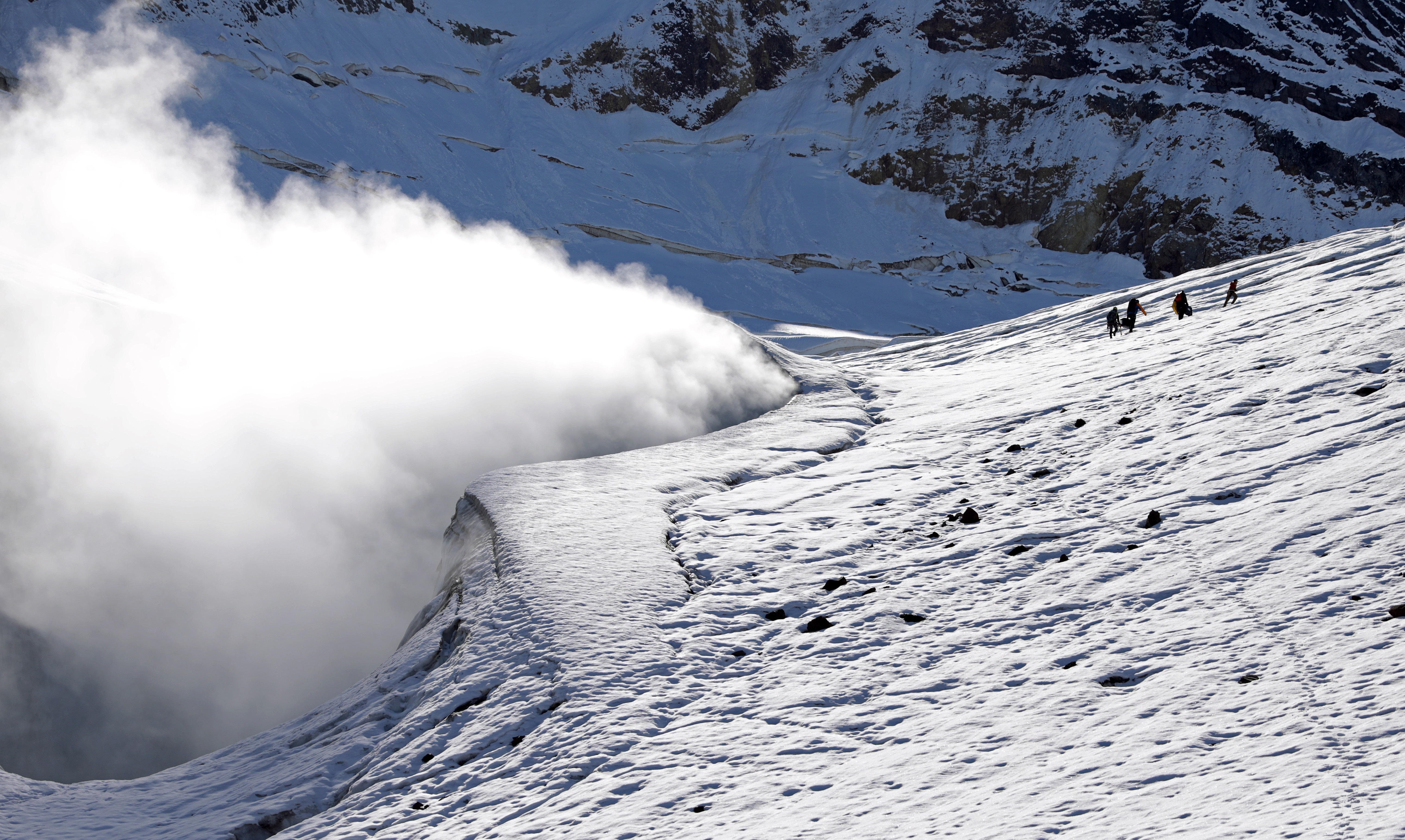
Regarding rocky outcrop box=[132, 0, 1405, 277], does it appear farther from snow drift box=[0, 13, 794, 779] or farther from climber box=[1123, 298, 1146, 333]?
climber box=[1123, 298, 1146, 333]

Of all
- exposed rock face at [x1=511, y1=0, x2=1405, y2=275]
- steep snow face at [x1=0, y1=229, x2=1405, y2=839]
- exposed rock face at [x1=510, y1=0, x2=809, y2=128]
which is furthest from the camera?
exposed rock face at [x1=510, y1=0, x2=809, y2=128]

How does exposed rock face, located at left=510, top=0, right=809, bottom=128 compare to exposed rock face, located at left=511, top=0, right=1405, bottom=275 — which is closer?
exposed rock face, located at left=511, top=0, right=1405, bottom=275

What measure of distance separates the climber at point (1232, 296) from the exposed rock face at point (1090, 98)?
6137cm

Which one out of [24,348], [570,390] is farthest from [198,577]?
[570,390]

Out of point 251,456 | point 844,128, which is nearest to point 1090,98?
point 844,128

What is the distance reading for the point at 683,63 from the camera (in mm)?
93500

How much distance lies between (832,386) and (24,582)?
1431 centimetres

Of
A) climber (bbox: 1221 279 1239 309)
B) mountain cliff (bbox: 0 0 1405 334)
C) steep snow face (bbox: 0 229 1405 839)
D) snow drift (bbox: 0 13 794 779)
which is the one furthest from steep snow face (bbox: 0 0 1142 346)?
steep snow face (bbox: 0 229 1405 839)

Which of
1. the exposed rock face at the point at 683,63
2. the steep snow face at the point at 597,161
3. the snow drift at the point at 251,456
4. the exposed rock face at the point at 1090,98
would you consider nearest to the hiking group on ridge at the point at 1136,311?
the snow drift at the point at 251,456

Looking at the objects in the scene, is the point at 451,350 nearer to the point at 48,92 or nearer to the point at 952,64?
the point at 48,92

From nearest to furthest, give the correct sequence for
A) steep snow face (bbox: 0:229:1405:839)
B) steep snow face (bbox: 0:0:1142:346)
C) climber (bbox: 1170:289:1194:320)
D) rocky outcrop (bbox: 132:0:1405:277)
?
1. steep snow face (bbox: 0:229:1405:839)
2. climber (bbox: 1170:289:1194:320)
3. steep snow face (bbox: 0:0:1142:346)
4. rocky outcrop (bbox: 132:0:1405:277)

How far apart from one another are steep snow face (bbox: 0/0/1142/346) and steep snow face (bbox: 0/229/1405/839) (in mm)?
42181

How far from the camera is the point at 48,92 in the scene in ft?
198

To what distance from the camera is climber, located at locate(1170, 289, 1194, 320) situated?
66.6 ft
